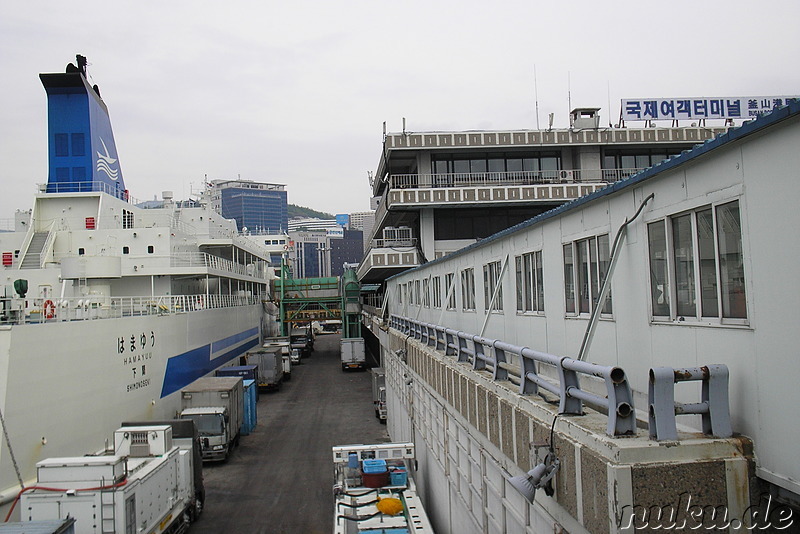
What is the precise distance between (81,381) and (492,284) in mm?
14873

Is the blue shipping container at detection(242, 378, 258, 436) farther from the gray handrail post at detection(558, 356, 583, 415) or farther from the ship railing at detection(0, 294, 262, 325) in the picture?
the gray handrail post at detection(558, 356, 583, 415)

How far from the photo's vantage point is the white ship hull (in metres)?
16.7

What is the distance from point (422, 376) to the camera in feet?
56.7

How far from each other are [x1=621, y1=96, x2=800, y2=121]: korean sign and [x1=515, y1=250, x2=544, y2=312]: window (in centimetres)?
2799

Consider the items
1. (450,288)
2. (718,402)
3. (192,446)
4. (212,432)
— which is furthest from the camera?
(212,432)

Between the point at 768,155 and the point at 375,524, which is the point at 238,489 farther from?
the point at 768,155

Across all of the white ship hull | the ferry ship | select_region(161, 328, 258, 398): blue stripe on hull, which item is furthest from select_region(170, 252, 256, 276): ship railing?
the white ship hull

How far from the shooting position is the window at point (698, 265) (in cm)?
517

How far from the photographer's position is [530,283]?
10.5m

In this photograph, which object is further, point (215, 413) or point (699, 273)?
point (215, 413)

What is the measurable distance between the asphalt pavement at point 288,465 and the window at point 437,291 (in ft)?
24.1

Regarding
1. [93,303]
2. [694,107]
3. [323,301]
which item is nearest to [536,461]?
[93,303]

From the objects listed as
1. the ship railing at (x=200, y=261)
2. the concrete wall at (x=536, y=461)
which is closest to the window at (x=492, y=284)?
the concrete wall at (x=536, y=461)

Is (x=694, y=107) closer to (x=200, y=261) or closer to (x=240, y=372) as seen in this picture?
(x=240, y=372)
